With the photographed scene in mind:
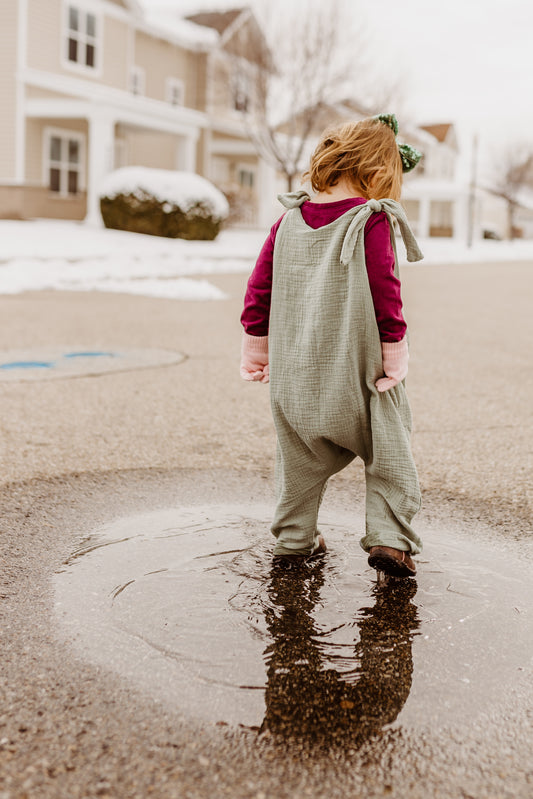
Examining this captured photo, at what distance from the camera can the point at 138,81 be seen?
27.5 metres

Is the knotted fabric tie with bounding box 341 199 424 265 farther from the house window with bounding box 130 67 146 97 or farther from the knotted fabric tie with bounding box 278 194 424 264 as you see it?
the house window with bounding box 130 67 146 97

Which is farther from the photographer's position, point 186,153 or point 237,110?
point 237,110

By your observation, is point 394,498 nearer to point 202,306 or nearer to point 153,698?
point 153,698

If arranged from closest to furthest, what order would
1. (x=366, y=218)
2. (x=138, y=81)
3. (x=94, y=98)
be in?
(x=366, y=218)
(x=94, y=98)
(x=138, y=81)

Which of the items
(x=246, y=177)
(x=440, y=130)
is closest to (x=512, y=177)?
(x=440, y=130)

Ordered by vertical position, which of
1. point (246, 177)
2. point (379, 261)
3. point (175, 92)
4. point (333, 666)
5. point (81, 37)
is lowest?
point (333, 666)

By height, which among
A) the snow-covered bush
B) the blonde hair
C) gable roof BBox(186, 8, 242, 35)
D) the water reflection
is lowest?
the water reflection

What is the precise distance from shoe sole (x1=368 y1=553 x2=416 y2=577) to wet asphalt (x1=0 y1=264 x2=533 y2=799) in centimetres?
5

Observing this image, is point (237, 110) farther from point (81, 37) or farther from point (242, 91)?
point (81, 37)

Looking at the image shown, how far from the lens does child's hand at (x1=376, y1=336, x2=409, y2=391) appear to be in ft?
8.66

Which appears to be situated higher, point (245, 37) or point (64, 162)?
point (245, 37)

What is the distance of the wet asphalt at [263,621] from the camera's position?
1.80 metres

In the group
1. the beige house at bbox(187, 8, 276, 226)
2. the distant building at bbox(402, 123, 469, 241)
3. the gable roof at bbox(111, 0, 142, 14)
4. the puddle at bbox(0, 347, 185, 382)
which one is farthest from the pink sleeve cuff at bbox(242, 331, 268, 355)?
the distant building at bbox(402, 123, 469, 241)

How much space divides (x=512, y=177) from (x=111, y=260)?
52.6 metres
